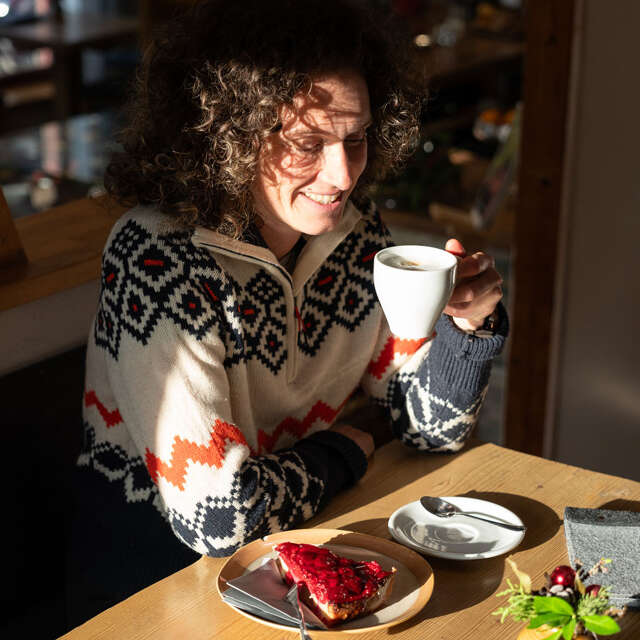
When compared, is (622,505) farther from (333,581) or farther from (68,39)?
(68,39)

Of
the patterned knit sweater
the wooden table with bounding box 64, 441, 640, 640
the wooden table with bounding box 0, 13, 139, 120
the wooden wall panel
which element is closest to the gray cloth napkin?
the wooden table with bounding box 64, 441, 640, 640

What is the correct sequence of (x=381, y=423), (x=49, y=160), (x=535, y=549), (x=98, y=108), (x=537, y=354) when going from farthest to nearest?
(x=98, y=108) → (x=49, y=160) → (x=537, y=354) → (x=381, y=423) → (x=535, y=549)

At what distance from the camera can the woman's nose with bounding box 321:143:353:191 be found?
4.16 ft

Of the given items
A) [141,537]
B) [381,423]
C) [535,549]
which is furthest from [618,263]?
[141,537]

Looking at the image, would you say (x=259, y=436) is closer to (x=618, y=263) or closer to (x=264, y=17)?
(x=264, y=17)

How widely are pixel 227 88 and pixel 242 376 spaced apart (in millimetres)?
403

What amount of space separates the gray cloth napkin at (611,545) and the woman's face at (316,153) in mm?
521

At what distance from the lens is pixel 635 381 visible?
237 cm

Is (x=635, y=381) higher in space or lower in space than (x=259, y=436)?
lower

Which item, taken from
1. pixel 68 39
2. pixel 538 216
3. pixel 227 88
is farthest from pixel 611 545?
pixel 68 39

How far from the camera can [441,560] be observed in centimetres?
115

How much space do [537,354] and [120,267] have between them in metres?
1.42

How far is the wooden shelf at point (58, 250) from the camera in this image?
152cm

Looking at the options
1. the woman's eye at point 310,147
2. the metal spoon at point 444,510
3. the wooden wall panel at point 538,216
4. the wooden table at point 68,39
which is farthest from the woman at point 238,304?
the wooden table at point 68,39
